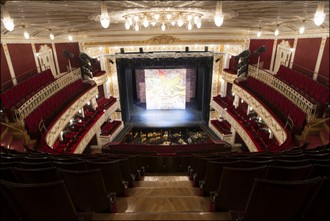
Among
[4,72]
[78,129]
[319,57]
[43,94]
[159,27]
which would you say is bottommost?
[78,129]

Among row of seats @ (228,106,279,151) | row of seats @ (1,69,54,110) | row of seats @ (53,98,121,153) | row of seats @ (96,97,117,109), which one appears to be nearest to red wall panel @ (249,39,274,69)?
row of seats @ (228,106,279,151)

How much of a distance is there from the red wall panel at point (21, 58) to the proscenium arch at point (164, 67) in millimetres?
4960

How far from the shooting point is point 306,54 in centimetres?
994

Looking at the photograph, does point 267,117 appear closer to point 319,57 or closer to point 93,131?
point 319,57

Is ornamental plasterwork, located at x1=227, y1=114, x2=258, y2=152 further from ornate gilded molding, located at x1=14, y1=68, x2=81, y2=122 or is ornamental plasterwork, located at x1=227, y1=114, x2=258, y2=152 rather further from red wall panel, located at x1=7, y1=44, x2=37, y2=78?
red wall panel, located at x1=7, y1=44, x2=37, y2=78

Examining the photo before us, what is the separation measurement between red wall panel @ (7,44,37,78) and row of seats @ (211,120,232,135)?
11876 mm

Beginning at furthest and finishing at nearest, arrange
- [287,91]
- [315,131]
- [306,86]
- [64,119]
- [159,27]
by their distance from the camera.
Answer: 1. [159,27]
2. [64,119]
3. [306,86]
4. [287,91]
5. [315,131]

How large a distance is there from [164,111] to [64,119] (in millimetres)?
9467

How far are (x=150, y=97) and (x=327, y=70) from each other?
1078cm

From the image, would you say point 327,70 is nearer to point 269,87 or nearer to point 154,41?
point 269,87

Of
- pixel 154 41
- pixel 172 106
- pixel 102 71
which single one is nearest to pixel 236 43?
pixel 154 41

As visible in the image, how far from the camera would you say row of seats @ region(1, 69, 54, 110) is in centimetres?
757

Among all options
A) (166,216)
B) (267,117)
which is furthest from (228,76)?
(166,216)

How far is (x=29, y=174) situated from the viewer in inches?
91.4
